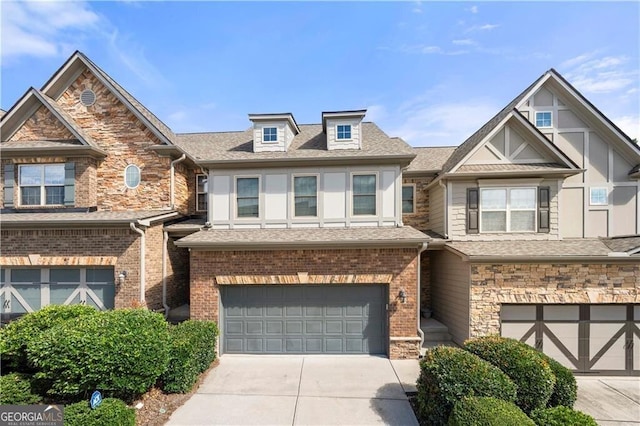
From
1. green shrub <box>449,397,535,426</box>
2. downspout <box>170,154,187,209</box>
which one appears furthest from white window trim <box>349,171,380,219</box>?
downspout <box>170,154,187,209</box>

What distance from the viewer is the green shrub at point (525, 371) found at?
19.1 feet

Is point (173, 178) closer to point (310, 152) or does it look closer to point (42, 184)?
point (42, 184)

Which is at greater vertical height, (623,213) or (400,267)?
(623,213)

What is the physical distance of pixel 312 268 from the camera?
9.40 m

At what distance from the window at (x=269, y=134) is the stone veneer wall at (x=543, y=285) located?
824 cm

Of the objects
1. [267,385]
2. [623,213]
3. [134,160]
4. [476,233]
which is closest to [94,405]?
[267,385]

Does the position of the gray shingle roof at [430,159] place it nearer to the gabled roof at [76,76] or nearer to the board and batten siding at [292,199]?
the board and batten siding at [292,199]

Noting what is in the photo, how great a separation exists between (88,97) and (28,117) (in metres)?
2.33

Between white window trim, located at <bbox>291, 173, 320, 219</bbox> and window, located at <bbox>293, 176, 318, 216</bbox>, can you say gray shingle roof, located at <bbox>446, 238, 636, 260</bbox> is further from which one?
window, located at <bbox>293, 176, 318, 216</bbox>

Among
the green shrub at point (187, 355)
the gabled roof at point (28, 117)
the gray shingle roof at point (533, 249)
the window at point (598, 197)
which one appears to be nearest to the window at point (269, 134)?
the gabled roof at point (28, 117)

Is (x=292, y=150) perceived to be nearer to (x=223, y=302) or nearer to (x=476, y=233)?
(x=223, y=302)

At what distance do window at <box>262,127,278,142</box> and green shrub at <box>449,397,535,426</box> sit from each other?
951 cm

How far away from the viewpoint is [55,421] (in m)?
5.42

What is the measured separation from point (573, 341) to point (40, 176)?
1934 centimetres
